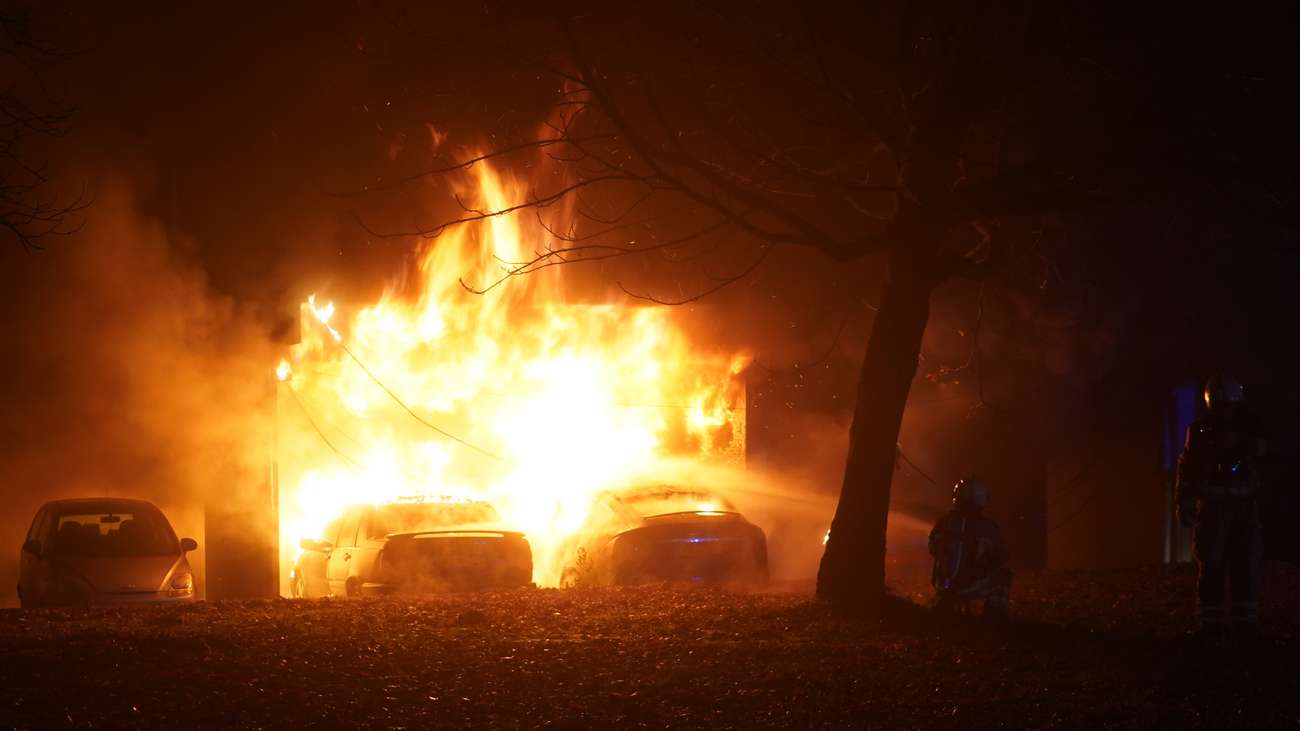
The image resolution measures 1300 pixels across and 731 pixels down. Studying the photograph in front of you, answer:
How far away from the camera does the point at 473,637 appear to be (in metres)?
10.0

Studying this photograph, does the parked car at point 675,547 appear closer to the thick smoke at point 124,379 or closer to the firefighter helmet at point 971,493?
the firefighter helmet at point 971,493

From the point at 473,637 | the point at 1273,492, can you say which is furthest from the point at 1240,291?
the point at 473,637

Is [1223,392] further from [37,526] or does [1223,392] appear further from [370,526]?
[37,526]

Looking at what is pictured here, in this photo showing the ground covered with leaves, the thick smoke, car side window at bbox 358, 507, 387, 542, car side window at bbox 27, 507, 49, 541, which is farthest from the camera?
the thick smoke

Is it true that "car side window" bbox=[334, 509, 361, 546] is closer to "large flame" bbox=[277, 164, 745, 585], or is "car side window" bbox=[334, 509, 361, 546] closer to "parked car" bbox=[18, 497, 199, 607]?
"parked car" bbox=[18, 497, 199, 607]

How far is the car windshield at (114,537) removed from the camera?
639 inches

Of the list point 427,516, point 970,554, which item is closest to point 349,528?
point 427,516

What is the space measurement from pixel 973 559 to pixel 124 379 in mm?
14820

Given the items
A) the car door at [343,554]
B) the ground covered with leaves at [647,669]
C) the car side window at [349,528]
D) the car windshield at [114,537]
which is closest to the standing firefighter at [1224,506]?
the ground covered with leaves at [647,669]

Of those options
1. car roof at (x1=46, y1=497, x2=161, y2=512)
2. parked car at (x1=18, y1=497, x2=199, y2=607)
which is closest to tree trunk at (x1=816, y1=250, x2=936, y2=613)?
parked car at (x1=18, y1=497, x2=199, y2=607)

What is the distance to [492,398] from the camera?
24656mm

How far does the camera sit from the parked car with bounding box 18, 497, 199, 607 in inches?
612

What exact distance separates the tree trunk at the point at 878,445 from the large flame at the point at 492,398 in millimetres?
10881

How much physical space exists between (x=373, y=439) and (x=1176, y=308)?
1534cm
